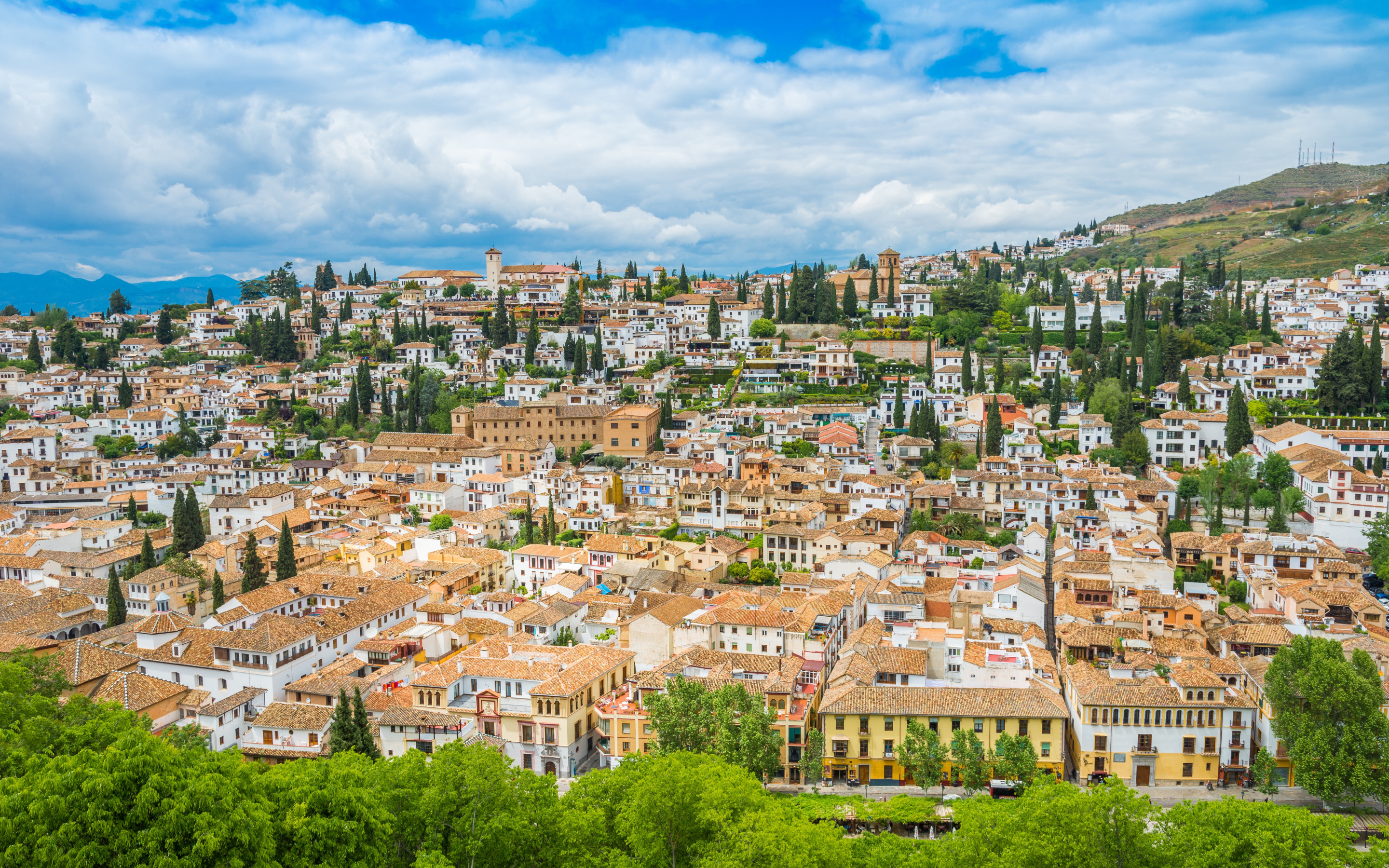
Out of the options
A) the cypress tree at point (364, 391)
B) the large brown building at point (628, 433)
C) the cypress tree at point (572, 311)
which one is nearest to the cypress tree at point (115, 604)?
the large brown building at point (628, 433)

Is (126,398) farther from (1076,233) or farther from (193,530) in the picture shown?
(1076,233)

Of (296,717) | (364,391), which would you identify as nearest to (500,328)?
(364,391)

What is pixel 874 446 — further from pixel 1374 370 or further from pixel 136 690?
pixel 136 690

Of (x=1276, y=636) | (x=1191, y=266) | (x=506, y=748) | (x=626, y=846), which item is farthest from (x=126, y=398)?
(x=1191, y=266)

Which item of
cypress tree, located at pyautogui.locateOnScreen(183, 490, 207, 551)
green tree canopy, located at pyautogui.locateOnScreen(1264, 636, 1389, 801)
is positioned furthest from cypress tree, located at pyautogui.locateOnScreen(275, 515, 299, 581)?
green tree canopy, located at pyautogui.locateOnScreen(1264, 636, 1389, 801)

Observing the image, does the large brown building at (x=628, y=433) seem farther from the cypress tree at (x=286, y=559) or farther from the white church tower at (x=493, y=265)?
the white church tower at (x=493, y=265)

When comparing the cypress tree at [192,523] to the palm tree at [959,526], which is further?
the cypress tree at [192,523]
